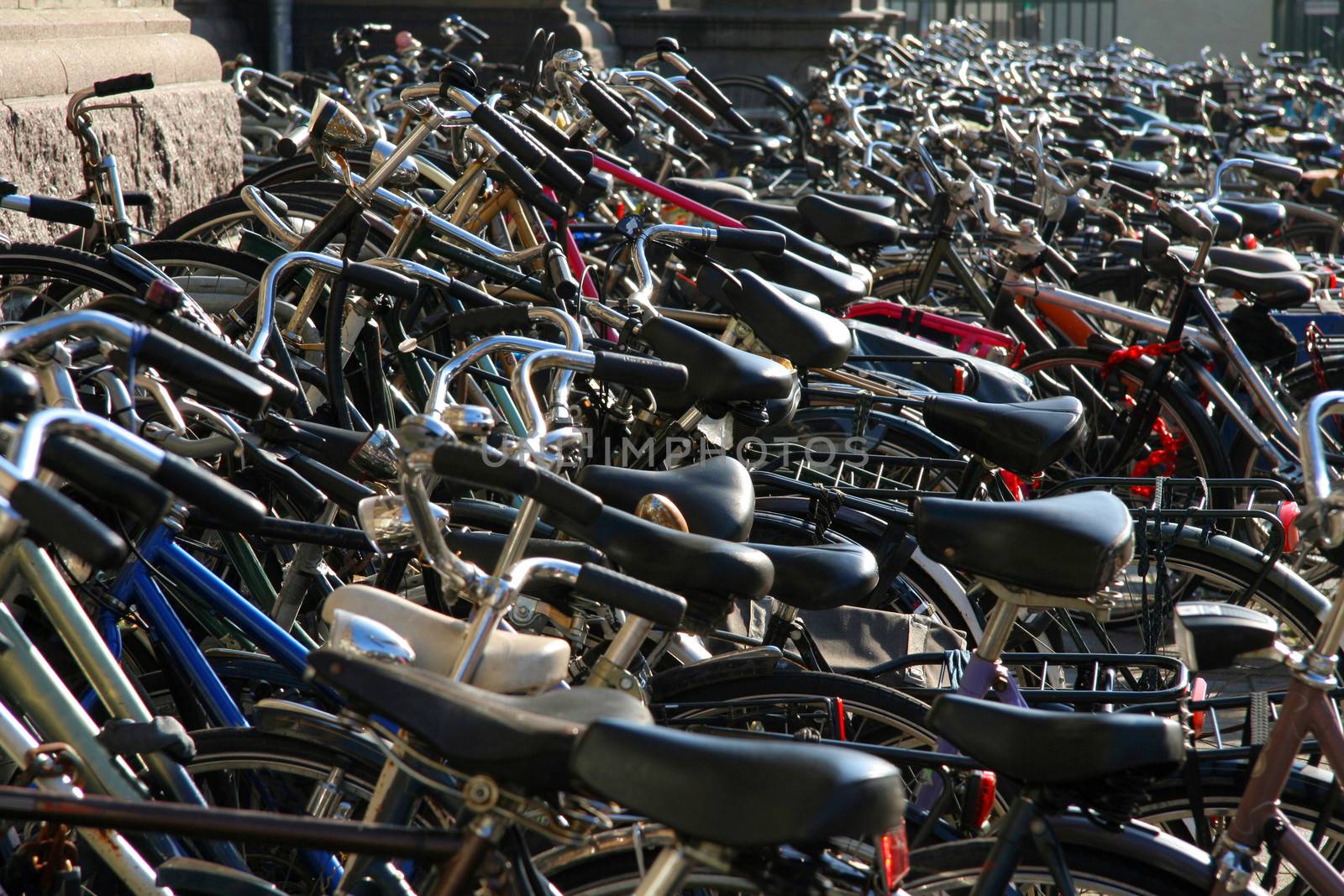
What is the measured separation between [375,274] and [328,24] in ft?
30.5

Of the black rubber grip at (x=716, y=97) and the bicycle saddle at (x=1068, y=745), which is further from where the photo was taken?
the black rubber grip at (x=716, y=97)

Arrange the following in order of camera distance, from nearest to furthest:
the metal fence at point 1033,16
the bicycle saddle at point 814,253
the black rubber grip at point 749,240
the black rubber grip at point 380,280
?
the black rubber grip at point 380,280 < the black rubber grip at point 749,240 < the bicycle saddle at point 814,253 < the metal fence at point 1033,16

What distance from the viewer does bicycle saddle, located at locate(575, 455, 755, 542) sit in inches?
92.2

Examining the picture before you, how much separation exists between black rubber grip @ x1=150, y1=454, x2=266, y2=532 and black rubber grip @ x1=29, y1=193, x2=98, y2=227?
7.06 feet

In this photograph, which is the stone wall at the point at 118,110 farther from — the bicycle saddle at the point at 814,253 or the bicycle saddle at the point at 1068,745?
the bicycle saddle at the point at 1068,745

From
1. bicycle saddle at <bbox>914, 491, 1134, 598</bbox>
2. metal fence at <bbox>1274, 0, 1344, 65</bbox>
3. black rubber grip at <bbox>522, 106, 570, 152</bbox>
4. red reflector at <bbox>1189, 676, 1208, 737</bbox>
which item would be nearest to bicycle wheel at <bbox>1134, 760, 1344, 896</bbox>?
red reflector at <bbox>1189, 676, 1208, 737</bbox>

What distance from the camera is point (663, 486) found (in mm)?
2383

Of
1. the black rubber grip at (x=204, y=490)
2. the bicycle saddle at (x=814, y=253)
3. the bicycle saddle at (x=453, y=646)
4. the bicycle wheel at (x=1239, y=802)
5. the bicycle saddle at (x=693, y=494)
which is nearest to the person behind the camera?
the black rubber grip at (x=204, y=490)

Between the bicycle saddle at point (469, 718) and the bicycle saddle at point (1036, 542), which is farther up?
the bicycle saddle at point (469, 718)

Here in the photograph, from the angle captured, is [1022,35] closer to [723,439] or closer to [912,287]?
[912,287]

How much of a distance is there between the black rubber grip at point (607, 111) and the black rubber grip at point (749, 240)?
830 mm

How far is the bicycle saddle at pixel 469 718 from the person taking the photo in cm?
150

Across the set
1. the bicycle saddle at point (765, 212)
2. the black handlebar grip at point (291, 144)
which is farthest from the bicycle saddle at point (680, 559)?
the bicycle saddle at point (765, 212)

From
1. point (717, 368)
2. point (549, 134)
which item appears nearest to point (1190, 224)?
point (549, 134)
